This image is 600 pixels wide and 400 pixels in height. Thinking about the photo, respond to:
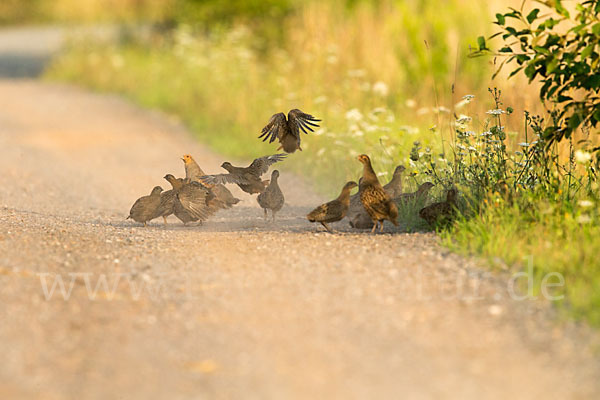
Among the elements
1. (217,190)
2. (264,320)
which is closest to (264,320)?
(264,320)

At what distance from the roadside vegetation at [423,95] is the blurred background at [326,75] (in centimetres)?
4

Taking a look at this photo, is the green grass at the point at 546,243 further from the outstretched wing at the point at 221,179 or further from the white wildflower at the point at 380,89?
the white wildflower at the point at 380,89

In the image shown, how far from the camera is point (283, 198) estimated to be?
8219mm

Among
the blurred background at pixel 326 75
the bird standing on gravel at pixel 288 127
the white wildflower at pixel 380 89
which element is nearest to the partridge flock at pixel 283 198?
the bird standing on gravel at pixel 288 127

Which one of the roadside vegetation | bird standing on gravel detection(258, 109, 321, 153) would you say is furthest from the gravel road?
bird standing on gravel detection(258, 109, 321, 153)

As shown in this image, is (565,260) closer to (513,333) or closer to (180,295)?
(513,333)

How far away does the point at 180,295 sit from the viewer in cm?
560

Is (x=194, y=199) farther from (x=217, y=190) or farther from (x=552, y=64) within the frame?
(x=552, y=64)

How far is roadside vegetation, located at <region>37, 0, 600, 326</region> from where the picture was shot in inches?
250

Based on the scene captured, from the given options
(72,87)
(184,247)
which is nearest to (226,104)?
(72,87)

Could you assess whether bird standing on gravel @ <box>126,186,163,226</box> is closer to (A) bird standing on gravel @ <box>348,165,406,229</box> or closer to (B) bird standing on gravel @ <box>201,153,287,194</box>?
(B) bird standing on gravel @ <box>201,153,287,194</box>

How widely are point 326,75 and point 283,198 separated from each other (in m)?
6.78

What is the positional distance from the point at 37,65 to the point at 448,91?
1471 cm

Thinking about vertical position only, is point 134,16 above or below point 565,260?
above
